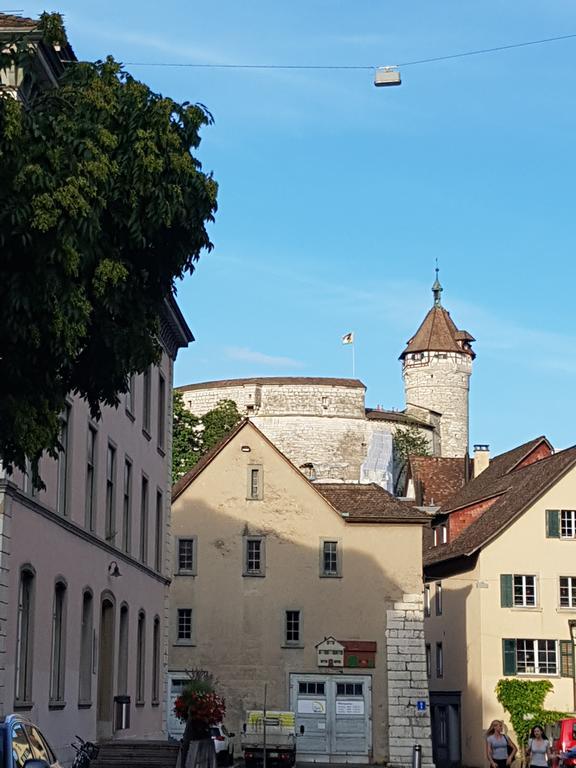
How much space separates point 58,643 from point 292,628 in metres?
25.5

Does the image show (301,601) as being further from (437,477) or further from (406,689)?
(437,477)

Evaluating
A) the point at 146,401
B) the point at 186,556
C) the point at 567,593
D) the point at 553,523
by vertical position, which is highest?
the point at 146,401

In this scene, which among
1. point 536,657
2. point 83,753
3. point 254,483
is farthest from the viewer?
point 254,483

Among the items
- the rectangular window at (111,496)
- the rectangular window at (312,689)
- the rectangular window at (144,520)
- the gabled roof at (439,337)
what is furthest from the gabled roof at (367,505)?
the gabled roof at (439,337)

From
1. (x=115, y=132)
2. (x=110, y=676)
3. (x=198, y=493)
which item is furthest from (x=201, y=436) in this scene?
(x=115, y=132)

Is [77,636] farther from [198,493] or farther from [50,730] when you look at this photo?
[198,493]

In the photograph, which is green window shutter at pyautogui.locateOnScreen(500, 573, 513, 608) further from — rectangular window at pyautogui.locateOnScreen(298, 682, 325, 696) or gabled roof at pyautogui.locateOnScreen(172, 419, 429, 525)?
rectangular window at pyautogui.locateOnScreen(298, 682, 325, 696)

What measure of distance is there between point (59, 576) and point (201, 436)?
8351cm

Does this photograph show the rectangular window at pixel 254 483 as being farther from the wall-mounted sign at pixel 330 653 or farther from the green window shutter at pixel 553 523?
the green window shutter at pixel 553 523

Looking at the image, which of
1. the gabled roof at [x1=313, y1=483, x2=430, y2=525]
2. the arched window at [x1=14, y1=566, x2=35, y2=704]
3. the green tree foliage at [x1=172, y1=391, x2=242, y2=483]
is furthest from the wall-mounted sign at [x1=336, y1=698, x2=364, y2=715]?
the green tree foliage at [x1=172, y1=391, x2=242, y2=483]

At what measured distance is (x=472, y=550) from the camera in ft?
177

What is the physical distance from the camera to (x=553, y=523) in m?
54.1

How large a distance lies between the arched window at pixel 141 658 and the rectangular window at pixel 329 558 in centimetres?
1627

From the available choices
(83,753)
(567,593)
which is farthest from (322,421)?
(83,753)
